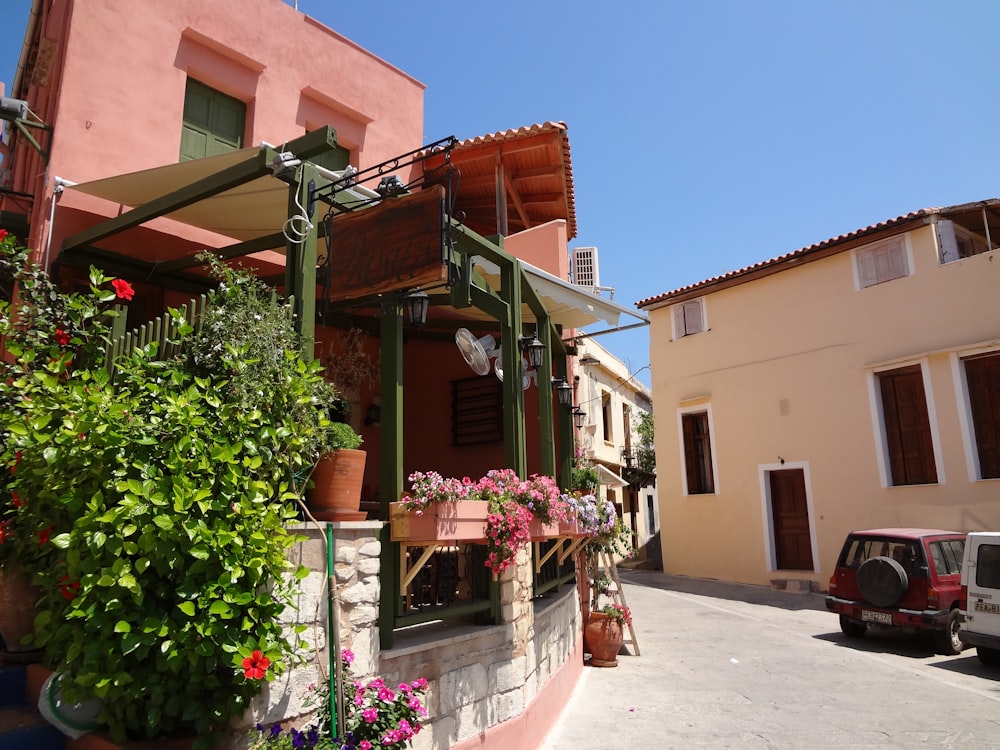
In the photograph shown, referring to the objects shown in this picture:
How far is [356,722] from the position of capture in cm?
350

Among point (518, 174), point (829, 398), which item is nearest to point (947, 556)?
point (829, 398)

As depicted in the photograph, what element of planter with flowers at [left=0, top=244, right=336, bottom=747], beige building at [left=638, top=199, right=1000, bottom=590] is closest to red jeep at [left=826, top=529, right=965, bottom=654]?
beige building at [left=638, top=199, right=1000, bottom=590]

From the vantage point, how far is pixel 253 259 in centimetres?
780

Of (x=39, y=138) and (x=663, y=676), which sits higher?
(x=39, y=138)

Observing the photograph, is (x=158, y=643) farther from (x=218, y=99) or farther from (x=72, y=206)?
(x=218, y=99)

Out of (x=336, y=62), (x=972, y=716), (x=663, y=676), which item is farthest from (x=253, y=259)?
(x=972, y=716)

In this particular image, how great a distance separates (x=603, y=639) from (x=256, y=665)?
661 cm

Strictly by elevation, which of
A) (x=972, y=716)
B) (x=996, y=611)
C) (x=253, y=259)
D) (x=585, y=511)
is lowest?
(x=972, y=716)

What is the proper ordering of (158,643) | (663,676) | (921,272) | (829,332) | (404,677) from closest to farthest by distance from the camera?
1. (158,643)
2. (404,677)
3. (663,676)
4. (921,272)
5. (829,332)

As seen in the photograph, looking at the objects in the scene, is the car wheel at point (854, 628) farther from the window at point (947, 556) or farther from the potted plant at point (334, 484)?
the potted plant at point (334, 484)

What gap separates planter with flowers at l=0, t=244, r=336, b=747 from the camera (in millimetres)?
2900

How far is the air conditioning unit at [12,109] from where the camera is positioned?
582 cm

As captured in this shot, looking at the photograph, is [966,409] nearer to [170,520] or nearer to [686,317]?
[686,317]

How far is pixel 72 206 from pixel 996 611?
37.2 ft
